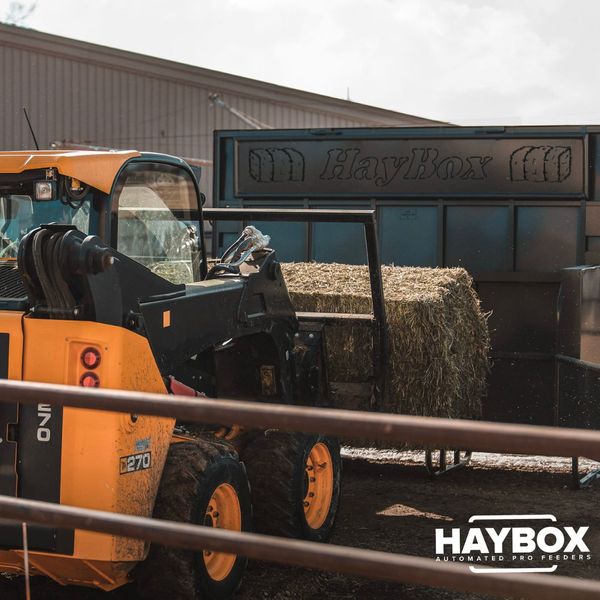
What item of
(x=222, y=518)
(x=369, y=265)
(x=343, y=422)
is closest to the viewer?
(x=343, y=422)

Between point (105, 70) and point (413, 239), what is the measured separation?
46.1ft

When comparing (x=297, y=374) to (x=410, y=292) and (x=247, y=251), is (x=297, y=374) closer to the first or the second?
(x=247, y=251)

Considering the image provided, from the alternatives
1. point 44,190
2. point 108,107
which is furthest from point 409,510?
point 108,107

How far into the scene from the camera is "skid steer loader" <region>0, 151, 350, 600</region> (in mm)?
3953

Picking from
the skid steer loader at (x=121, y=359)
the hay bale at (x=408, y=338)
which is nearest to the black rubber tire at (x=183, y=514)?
the skid steer loader at (x=121, y=359)

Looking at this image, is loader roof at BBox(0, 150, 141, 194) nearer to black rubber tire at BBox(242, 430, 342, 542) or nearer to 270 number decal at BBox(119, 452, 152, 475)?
270 number decal at BBox(119, 452, 152, 475)

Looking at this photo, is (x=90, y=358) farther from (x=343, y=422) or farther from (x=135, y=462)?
(x=343, y=422)

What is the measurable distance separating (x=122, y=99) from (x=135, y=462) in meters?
18.8

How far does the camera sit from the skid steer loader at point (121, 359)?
395cm

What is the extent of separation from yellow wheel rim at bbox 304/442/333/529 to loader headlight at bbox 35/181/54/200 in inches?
85.1

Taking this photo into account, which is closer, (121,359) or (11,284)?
(121,359)

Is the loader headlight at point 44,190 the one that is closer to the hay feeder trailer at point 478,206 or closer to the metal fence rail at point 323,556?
the metal fence rail at point 323,556

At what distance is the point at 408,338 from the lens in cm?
698

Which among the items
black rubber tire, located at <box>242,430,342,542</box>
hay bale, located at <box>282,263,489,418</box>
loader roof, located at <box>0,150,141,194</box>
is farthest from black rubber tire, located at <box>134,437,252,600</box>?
hay bale, located at <box>282,263,489,418</box>
